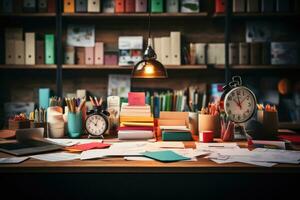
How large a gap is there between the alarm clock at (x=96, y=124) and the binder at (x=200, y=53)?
5.72 ft

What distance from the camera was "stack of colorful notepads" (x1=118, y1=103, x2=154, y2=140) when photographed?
2004 millimetres

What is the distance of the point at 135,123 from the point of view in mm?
2080

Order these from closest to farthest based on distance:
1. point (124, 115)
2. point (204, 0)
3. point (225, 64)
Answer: point (124, 115) < point (225, 64) < point (204, 0)

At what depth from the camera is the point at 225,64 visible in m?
3.47

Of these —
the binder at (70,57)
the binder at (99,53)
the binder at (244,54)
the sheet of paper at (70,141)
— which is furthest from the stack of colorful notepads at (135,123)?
the binder at (244,54)

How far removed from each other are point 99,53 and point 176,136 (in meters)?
1.85

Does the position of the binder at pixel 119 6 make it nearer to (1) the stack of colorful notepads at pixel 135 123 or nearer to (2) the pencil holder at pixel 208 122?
(1) the stack of colorful notepads at pixel 135 123

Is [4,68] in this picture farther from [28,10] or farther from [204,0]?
[204,0]

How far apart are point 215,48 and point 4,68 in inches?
85.6

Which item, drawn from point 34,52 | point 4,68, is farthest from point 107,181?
point 4,68

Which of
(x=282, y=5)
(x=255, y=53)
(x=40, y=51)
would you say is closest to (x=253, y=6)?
(x=282, y=5)

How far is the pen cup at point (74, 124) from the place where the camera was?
81.0 inches

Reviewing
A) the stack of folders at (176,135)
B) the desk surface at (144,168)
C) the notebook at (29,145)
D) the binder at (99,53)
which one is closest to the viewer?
the desk surface at (144,168)

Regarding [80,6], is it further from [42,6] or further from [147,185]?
[147,185]
